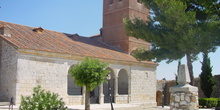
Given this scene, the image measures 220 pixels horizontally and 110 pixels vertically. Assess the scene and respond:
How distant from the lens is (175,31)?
656 inches

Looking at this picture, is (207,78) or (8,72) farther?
(207,78)

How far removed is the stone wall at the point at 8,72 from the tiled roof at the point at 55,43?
859mm

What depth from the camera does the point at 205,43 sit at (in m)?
16.5

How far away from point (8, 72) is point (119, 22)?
1388cm

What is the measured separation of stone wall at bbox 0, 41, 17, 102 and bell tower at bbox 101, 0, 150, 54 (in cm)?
1245

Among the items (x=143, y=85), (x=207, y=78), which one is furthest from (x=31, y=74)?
(x=207, y=78)

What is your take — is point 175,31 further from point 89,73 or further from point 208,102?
point 208,102

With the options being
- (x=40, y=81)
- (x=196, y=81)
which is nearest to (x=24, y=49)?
(x=40, y=81)

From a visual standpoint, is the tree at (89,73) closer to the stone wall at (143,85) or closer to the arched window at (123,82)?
the stone wall at (143,85)

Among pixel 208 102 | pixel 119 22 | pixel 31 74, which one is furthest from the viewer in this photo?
pixel 119 22

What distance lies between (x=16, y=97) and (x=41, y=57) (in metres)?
3.16

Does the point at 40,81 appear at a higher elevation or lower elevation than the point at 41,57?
lower

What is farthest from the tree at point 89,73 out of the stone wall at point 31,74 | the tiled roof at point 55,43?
the tiled roof at point 55,43

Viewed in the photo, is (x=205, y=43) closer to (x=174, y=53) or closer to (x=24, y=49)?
(x=174, y=53)
